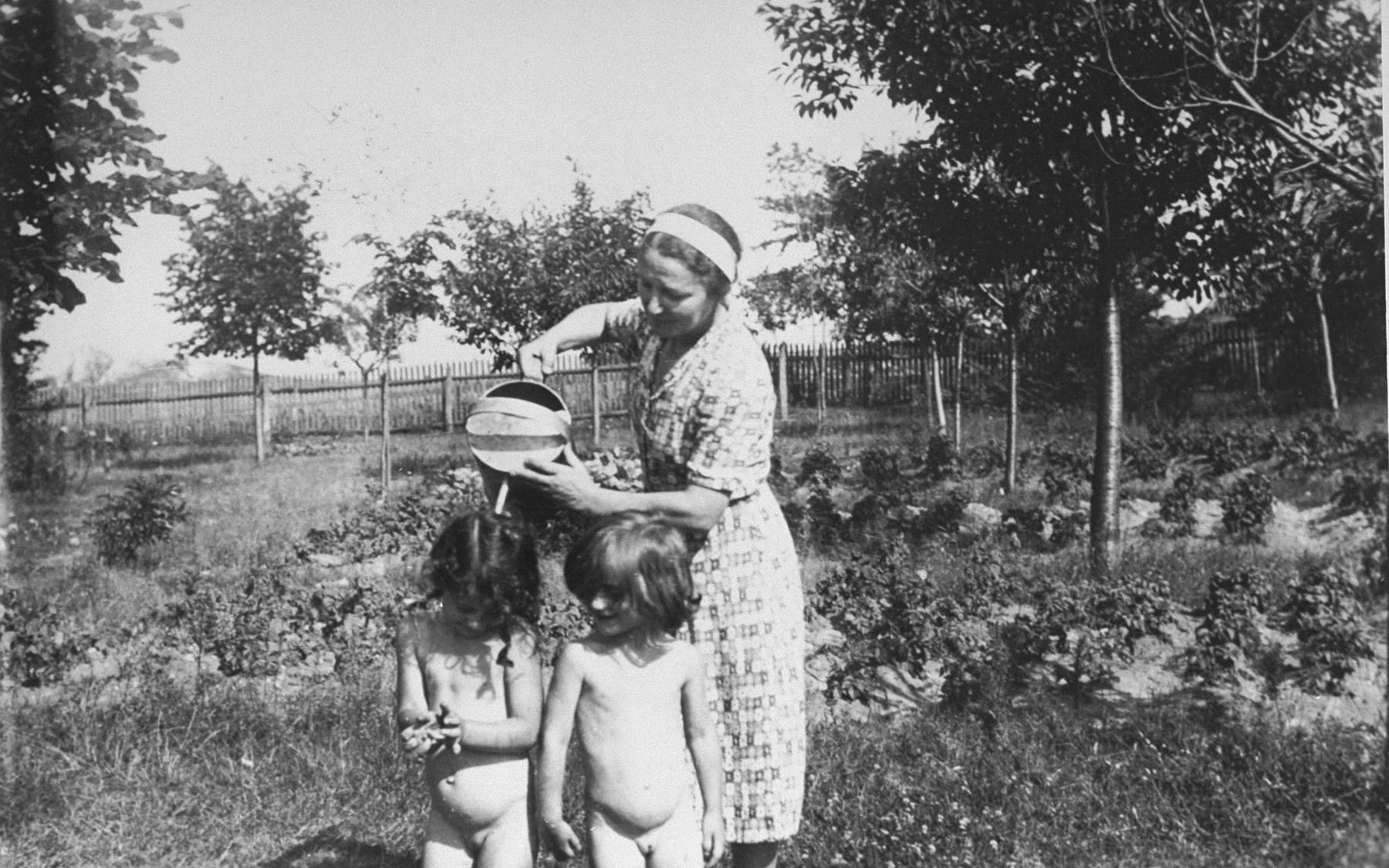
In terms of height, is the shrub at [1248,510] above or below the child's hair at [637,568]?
below

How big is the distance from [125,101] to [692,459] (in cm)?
295

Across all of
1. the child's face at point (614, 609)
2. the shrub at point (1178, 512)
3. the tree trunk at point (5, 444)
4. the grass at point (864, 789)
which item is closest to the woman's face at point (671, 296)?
the child's face at point (614, 609)

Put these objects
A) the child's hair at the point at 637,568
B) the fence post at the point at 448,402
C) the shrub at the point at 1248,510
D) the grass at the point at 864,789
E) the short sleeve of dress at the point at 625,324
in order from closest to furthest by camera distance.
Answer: the child's hair at the point at 637,568, the short sleeve of dress at the point at 625,324, the grass at the point at 864,789, the shrub at the point at 1248,510, the fence post at the point at 448,402

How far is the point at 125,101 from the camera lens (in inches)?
153

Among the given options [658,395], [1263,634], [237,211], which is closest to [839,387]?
[237,211]

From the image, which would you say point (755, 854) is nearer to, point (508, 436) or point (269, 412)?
point (508, 436)

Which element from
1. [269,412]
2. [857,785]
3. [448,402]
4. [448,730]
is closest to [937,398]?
[857,785]

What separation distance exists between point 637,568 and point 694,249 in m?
0.67

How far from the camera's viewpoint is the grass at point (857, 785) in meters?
3.08

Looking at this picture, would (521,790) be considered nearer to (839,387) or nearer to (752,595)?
(752,595)

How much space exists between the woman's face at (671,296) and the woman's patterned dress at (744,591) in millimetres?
81

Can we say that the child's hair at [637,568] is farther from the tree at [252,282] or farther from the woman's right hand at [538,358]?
the tree at [252,282]

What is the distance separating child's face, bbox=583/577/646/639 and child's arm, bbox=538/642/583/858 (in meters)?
0.09

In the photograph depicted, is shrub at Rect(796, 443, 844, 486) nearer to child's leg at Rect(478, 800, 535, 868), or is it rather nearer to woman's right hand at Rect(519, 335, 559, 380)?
woman's right hand at Rect(519, 335, 559, 380)
